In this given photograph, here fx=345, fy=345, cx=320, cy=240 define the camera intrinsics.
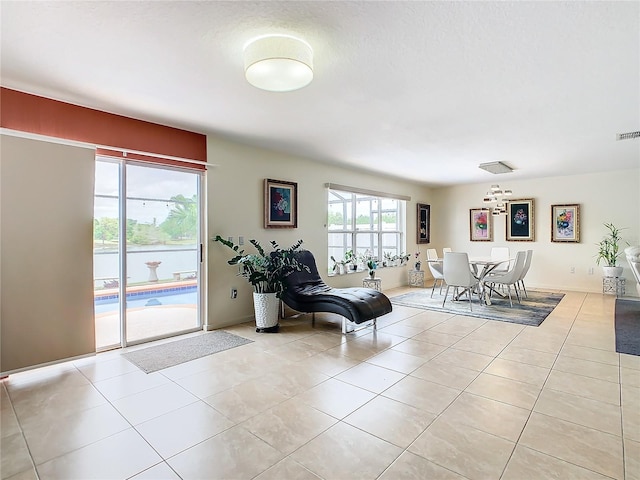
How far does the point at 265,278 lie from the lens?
166 inches

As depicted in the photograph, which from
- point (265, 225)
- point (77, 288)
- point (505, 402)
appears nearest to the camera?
point (505, 402)

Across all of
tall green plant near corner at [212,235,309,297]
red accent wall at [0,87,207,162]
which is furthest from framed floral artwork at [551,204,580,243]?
red accent wall at [0,87,207,162]

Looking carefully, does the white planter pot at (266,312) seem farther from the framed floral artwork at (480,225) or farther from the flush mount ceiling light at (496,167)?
the framed floral artwork at (480,225)

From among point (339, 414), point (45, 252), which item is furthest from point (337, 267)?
point (45, 252)

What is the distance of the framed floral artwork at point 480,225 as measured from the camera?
8047 mm

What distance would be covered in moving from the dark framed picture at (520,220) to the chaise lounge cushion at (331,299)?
491 centimetres

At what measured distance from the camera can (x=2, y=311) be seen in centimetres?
273

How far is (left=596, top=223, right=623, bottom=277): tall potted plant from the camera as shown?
638 cm

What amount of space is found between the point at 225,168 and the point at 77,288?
212 cm

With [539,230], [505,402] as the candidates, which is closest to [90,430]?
[505,402]

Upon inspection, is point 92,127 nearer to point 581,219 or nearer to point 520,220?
point 520,220

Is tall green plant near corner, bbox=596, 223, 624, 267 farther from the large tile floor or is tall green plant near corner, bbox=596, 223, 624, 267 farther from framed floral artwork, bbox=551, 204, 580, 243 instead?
the large tile floor

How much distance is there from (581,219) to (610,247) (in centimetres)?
72

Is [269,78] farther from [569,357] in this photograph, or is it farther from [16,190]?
[569,357]
